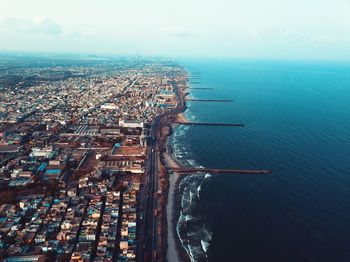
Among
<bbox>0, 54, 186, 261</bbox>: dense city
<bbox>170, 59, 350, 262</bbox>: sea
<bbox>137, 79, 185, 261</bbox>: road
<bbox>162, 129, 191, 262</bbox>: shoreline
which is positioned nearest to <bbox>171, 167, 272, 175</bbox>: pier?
<bbox>170, 59, 350, 262</bbox>: sea

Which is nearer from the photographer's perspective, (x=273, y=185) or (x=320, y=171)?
(x=273, y=185)

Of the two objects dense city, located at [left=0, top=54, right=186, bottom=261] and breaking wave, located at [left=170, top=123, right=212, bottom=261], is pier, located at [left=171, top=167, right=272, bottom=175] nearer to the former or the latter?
breaking wave, located at [left=170, top=123, right=212, bottom=261]

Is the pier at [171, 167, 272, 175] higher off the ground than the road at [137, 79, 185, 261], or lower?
higher

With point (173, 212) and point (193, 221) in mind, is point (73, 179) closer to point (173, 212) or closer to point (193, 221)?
point (173, 212)

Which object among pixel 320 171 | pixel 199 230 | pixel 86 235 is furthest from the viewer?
pixel 320 171

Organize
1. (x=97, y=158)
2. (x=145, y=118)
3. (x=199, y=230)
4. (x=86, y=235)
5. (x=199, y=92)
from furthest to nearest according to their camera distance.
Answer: (x=199, y=92) → (x=145, y=118) → (x=97, y=158) → (x=199, y=230) → (x=86, y=235)

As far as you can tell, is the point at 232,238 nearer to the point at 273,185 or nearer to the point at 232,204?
the point at 232,204

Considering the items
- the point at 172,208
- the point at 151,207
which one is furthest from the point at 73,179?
the point at 172,208

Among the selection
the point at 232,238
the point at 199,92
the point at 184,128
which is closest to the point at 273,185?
the point at 232,238
